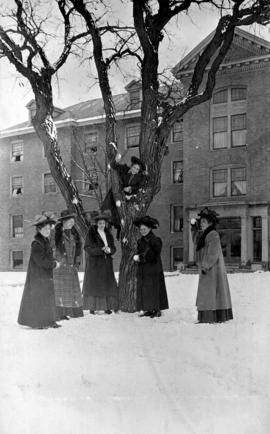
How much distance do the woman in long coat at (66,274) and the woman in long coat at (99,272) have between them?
246 millimetres

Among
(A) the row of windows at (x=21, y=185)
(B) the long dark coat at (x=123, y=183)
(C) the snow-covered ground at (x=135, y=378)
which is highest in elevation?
(A) the row of windows at (x=21, y=185)

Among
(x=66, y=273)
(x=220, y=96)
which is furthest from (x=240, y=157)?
(x=66, y=273)

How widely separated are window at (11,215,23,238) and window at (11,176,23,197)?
4.33 feet

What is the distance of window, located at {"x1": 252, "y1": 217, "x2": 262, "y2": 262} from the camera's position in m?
22.3

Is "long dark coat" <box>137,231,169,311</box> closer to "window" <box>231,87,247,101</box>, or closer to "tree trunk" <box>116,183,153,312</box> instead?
"tree trunk" <box>116,183,153,312</box>

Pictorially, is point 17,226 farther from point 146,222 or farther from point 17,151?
point 146,222

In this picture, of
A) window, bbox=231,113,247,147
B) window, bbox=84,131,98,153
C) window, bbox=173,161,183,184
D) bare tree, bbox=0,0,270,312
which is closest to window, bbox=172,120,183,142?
window, bbox=173,161,183,184

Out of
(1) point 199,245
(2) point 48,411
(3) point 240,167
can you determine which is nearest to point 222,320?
(1) point 199,245

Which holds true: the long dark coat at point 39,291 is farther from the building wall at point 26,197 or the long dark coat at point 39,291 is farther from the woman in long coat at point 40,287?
the building wall at point 26,197

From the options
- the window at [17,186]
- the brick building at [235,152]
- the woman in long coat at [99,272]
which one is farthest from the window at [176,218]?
the woman in long coat at [99,272]

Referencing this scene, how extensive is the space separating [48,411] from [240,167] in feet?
67.6

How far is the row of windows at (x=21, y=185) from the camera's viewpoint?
29062 millimetres

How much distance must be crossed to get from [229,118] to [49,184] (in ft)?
35.8

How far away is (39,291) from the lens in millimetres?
7215
